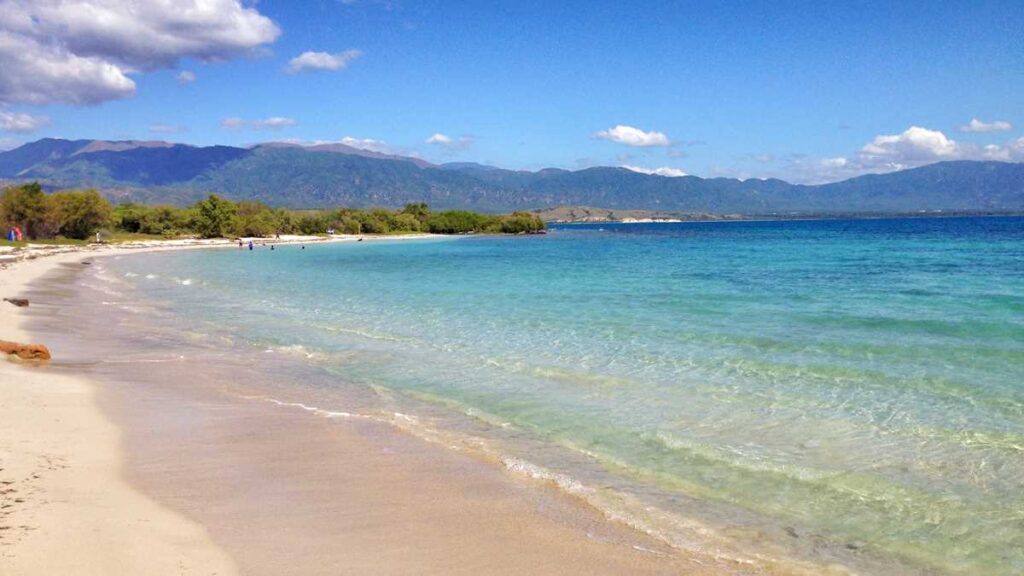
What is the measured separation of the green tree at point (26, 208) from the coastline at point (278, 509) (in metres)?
82.2

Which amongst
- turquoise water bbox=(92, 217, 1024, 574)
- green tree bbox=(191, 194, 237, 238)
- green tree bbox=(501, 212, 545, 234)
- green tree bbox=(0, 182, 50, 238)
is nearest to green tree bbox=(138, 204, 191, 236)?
green tree bbox=(191, 194, 237, 238)

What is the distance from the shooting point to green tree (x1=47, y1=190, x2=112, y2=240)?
84912 millimetres

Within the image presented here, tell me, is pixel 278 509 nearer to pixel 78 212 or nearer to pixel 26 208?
pixel 26 208

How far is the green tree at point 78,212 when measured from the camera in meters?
84.9

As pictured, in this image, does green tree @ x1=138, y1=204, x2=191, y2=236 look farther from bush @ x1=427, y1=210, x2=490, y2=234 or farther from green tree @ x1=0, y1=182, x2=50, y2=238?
Result: bush @ x1=427, y1=210, x2=490, y2=234

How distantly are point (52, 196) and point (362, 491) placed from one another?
96687 millimetres

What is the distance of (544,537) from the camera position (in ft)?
21.8

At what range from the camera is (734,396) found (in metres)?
12.4

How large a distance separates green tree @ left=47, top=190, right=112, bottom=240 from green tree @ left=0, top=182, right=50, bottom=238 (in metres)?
1.60

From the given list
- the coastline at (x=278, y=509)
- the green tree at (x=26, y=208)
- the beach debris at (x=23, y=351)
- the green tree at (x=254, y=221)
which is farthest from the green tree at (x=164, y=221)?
the coastline at (x=278, y=509)

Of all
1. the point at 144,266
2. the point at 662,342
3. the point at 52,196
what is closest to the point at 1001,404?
the point at 662,342

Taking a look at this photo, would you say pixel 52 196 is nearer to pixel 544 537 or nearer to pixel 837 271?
pixel 837 271

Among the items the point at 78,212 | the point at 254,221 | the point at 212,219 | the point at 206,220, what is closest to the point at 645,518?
the point at 78,212

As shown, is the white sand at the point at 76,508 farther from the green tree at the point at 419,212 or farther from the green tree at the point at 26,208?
the green tree at the point at 419,212
